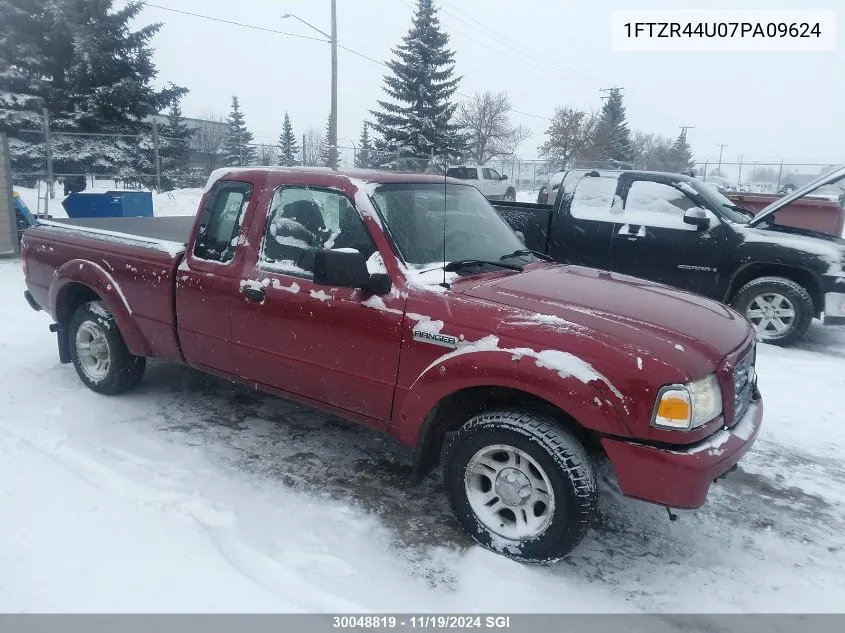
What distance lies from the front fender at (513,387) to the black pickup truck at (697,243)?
5000 mm

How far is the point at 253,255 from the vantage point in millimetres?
3824

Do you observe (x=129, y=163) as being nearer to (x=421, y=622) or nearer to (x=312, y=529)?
(x=312, y=529)

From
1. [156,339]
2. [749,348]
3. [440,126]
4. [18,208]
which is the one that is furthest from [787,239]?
[440,126]

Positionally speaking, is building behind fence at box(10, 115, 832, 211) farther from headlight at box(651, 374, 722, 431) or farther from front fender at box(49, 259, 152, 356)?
headlight at box(651, 374, 722, 431)

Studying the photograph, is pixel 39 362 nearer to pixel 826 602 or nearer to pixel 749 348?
pixel 749 348

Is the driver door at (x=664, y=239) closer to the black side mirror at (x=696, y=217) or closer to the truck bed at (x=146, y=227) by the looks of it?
the black side mirror at (x=696, y=217)

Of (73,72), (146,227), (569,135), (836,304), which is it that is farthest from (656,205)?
(569,135)

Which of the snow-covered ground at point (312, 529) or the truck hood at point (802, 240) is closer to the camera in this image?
the snow-covered ground at point (312, 529)

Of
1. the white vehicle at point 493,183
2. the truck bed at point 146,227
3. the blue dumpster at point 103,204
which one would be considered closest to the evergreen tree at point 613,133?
the white vehicle at point 493,183

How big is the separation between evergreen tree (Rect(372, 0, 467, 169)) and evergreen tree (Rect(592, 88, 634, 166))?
37.4 ft

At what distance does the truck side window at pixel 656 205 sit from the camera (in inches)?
288

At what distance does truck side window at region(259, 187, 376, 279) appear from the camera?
3.52 metres

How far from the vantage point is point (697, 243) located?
23.5 feet

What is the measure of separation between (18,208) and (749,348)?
13.3m
